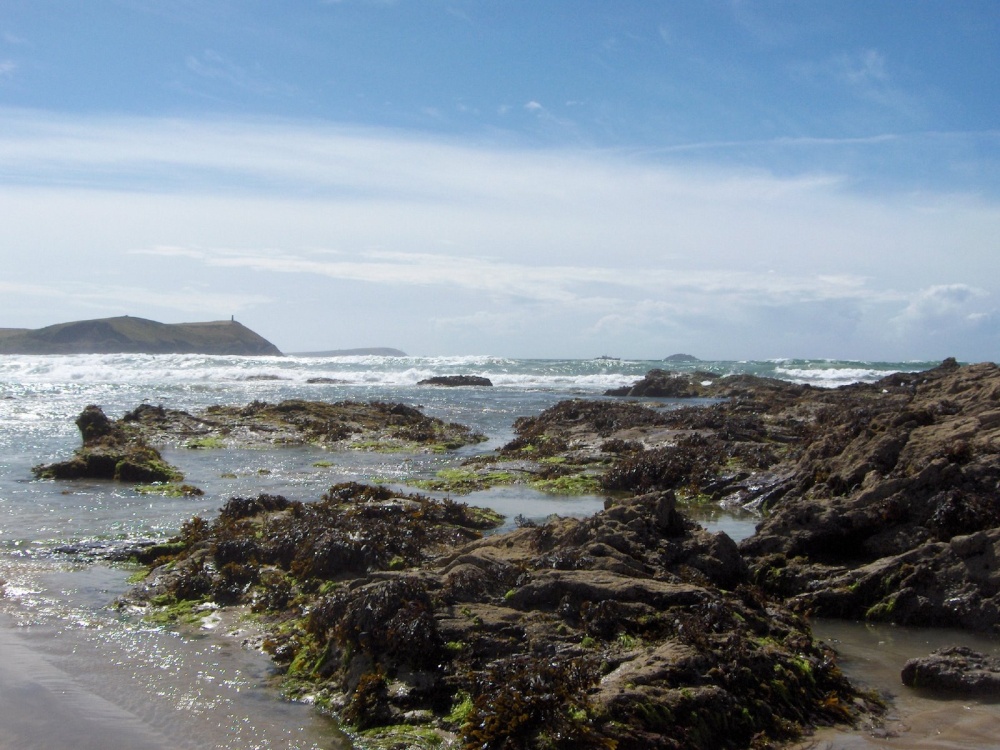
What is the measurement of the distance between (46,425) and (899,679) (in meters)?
25.7

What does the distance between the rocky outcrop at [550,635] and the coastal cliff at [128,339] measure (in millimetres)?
117984

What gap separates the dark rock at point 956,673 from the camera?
5.75 meters

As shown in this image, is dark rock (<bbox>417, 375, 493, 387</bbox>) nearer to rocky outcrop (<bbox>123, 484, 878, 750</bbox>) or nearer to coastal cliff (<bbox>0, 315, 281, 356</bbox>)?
rocky outcrop (<bbox>123, 484, 878, 750</bbox>)

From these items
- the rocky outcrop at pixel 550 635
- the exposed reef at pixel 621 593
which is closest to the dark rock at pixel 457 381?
the exposed reef at pixel 621 593

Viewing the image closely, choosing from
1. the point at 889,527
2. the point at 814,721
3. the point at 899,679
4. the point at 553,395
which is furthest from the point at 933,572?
the point at 553,395

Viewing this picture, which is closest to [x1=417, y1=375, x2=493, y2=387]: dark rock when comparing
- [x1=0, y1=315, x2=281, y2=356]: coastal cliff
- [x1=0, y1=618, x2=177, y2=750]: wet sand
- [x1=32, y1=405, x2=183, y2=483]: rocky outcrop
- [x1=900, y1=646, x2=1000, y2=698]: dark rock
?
[x1=32, y1=405, x2=183, y2=483]: rocky outcrop

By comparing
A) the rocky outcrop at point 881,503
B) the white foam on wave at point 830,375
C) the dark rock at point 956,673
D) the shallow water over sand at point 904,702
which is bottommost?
the shallow water over sand at point 904,702

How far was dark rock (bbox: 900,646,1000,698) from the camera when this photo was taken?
5750mm

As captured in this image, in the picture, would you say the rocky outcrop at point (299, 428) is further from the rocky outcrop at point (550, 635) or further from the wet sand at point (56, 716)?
the wet sand at point (56, 716)

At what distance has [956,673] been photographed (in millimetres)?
5844

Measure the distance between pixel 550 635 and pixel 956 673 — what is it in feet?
9.32

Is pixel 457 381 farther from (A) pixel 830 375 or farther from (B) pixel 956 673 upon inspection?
(B) pixel 956 673

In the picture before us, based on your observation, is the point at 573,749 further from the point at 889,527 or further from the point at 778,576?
the point at 889,527

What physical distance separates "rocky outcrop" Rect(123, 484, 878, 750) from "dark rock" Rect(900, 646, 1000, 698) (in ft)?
2.03
